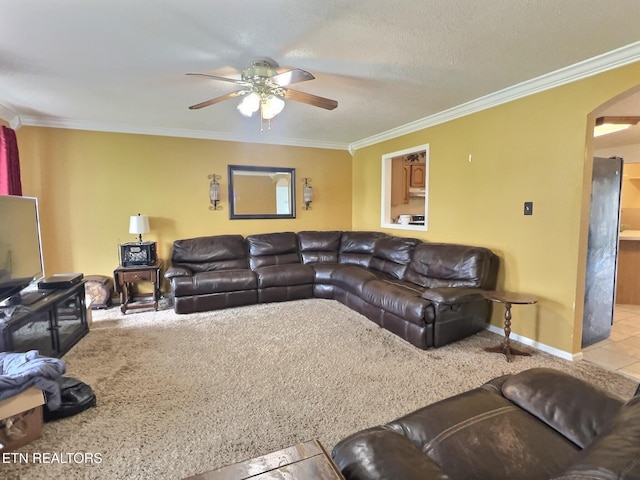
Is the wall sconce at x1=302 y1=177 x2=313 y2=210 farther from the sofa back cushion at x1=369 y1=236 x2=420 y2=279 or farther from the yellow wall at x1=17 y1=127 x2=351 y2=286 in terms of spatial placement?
the sofa back cushion at x1=369 y1=236 x2=420 y2=279

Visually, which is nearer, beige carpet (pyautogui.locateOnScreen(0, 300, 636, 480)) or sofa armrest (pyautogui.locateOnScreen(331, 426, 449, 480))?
sofa armrest (pyautogui.locateOnScreen(331, 426, 449, 480))

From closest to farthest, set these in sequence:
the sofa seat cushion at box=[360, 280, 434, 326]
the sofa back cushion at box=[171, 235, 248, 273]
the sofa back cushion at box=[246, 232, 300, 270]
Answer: the sofa seat cushion at box=[360, 280, 434, 326] < the sofa back cushion at box=[171, 235, 248, 273] < the sofa back cushion at box=[246, 232, 300, 270]

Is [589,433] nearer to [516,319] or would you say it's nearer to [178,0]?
[516,319]

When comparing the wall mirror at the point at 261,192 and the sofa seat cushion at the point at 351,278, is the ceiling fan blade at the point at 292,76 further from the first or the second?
the wall mirror at the point at 261,192

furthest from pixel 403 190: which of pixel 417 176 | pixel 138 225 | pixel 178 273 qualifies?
pixel 138 225

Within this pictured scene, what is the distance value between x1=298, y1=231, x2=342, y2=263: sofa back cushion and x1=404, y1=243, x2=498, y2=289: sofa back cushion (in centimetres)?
150

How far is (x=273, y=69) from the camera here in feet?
8.29

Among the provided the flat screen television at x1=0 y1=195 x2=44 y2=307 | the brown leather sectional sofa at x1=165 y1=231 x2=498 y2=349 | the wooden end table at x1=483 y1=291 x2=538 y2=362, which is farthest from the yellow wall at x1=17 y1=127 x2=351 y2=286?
the wooden end table at x1=483 y1=291 x2=538 y2=362

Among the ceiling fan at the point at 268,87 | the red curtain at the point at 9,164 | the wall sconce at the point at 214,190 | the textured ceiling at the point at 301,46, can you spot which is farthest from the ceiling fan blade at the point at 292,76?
the red curtain at the point at 9,164

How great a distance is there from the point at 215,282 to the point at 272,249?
110cm

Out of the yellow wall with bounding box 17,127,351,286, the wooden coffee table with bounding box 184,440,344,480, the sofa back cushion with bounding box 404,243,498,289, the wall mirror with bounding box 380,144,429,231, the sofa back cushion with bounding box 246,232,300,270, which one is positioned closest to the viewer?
the wooden coffee table with bounding box 184,440,344,480

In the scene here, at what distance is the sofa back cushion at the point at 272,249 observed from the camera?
15.8ft

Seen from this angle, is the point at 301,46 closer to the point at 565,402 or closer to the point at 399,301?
the point at 399,301

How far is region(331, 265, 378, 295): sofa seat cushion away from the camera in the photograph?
12.7 ft
